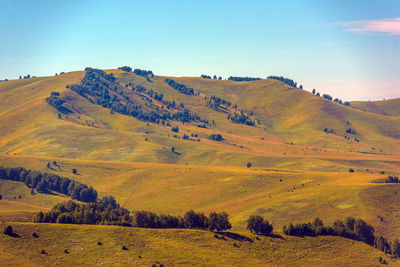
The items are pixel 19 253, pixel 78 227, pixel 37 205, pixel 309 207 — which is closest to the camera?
pixel 19 253

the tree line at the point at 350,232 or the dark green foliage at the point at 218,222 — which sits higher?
the dark green foliage at the point at 218,222

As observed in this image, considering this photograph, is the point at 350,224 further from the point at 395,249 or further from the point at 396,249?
the point at 396,249

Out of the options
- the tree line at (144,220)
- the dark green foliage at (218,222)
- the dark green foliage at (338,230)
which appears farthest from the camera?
the dark green foliage at (338,230)

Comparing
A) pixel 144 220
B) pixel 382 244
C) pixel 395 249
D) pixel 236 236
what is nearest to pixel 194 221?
pixel 236 236

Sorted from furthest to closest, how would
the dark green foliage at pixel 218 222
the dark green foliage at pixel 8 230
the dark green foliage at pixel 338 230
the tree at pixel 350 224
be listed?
the tree at pixel 350 224 < the dark green foliage at pixel 338 230 < the dark green foliage at pixel 218 222 < the dark green foliage at pixel 8 230

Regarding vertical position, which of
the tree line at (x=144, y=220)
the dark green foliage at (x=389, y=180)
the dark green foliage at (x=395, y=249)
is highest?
the dark green foliage at (x=389, y=180)

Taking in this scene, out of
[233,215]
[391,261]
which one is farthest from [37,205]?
[391,261]

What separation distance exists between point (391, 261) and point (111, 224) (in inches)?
2896

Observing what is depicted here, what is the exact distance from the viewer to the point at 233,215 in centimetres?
16550

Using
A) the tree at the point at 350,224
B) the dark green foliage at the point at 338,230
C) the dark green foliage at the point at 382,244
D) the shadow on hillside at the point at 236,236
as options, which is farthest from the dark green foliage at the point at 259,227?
the dark green foliage at the point at 382,244

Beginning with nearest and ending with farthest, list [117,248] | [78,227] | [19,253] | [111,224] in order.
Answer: [19,253] → [117,248] → [78,227] → [111,224]

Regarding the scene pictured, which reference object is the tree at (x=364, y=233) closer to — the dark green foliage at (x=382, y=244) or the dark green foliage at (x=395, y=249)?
the dark green foliage at (x=382, y=244)

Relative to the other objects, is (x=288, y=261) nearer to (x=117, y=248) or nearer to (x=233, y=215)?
(x=117, y=248)

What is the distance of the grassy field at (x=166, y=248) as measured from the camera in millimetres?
93688
